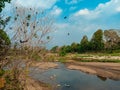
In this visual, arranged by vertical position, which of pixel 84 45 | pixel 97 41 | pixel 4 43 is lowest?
pixel 4 43

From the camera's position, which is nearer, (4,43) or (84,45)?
(4,43)

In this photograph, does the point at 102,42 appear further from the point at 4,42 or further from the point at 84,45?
the point at 4,42

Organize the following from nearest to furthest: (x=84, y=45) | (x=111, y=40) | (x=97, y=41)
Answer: (x=97, y=41) → (x=111, y=40) → (x=84, y=45)

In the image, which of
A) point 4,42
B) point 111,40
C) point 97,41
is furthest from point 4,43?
point 111,40

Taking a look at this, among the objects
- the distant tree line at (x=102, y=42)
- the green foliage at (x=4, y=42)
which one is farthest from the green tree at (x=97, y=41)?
the green foliage at (x=4, y=42)

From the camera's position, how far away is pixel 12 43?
57.8 ft

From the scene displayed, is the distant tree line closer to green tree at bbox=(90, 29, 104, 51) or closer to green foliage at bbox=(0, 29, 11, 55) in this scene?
green tree at bbox=(90, 29, 104, 51)

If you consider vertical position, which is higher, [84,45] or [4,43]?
[84,45]

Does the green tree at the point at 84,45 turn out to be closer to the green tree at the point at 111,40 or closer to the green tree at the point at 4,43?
the green tree at the point at 111,40

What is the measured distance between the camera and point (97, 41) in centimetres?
9331

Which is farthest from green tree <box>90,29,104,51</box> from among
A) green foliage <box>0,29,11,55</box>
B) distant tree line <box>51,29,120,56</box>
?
green foliage <box>0,29,11,55</box>

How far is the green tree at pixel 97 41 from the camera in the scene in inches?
3664

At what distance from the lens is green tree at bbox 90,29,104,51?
93.1 metres

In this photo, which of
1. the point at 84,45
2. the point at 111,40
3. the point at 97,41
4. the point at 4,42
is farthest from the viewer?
the point at 84,45
